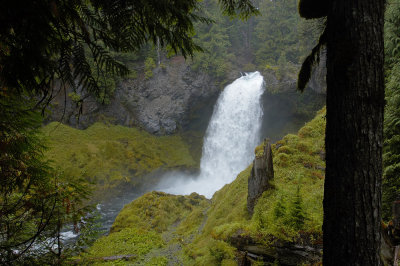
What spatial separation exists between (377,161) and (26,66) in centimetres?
259

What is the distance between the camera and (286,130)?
23.1 metres

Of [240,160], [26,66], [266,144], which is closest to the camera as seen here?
[26,66]

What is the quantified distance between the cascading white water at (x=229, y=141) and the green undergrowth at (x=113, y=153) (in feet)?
6.21

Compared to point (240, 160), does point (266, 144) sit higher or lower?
lower

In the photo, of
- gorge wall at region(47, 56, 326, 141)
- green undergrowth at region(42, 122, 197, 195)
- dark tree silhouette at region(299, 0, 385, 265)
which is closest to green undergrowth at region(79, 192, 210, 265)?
green undergrowth at region(42, 122, 197, 195)

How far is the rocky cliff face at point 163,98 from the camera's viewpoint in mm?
26094

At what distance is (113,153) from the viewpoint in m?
21.3

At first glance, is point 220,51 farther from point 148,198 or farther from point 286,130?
point 148,198

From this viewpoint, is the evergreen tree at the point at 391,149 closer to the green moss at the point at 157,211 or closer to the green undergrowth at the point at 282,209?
the green undergrowth at the point at 282,209

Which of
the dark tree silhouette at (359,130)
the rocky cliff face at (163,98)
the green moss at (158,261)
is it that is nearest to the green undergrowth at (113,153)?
the rocky cliff face at (163,98)

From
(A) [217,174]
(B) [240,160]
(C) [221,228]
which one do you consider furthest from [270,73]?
(C) [221,228]

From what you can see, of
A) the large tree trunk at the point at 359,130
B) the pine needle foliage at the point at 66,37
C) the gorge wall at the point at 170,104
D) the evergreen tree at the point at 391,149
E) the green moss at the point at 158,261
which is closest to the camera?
the pine needle foliage at the point at 66,37

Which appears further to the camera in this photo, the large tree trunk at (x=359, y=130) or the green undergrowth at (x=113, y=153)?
the green undergrowth at (x=113, y=153)

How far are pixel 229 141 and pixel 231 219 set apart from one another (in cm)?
1648
